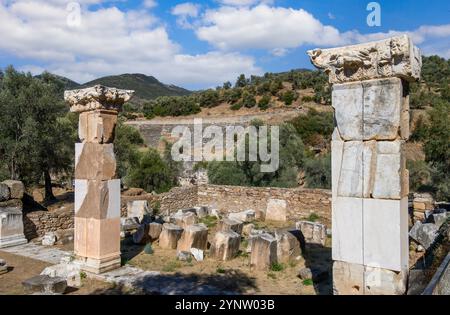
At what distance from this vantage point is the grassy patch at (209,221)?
41.0 feet

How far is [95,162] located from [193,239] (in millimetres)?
3000

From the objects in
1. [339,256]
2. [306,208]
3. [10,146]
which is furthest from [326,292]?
[10,146]

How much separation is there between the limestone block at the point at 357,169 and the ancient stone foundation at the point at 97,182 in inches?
188

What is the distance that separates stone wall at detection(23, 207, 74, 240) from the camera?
1032 cm

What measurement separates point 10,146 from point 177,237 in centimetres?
833

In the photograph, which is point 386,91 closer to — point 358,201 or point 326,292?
point 358,201

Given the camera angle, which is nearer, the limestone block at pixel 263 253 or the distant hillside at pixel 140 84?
the limestone block at pixel 263 253

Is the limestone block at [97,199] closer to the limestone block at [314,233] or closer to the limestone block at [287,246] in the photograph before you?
the limestone block at [287,246]

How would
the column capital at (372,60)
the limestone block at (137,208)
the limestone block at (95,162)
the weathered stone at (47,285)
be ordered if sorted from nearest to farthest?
the column capital at (372,60), the weathered stone at (47,285), the limestone block at (95,162), the limestone block at (137,208)

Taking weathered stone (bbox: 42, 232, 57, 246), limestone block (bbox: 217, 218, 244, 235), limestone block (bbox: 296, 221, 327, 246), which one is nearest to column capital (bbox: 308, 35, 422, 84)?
limestone block (bbox: 296, 221, 327, 246)

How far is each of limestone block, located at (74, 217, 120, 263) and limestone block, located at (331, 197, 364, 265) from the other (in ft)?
15.3

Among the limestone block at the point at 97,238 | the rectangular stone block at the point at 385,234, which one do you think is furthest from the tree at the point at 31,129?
the rectangular stone block at the point at 385,234

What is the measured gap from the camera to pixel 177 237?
31.3 ft

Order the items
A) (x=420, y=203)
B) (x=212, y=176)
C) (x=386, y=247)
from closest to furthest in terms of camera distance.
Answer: (x=386, y=247) < (x=420, y=203) < (x=212, y=176)
